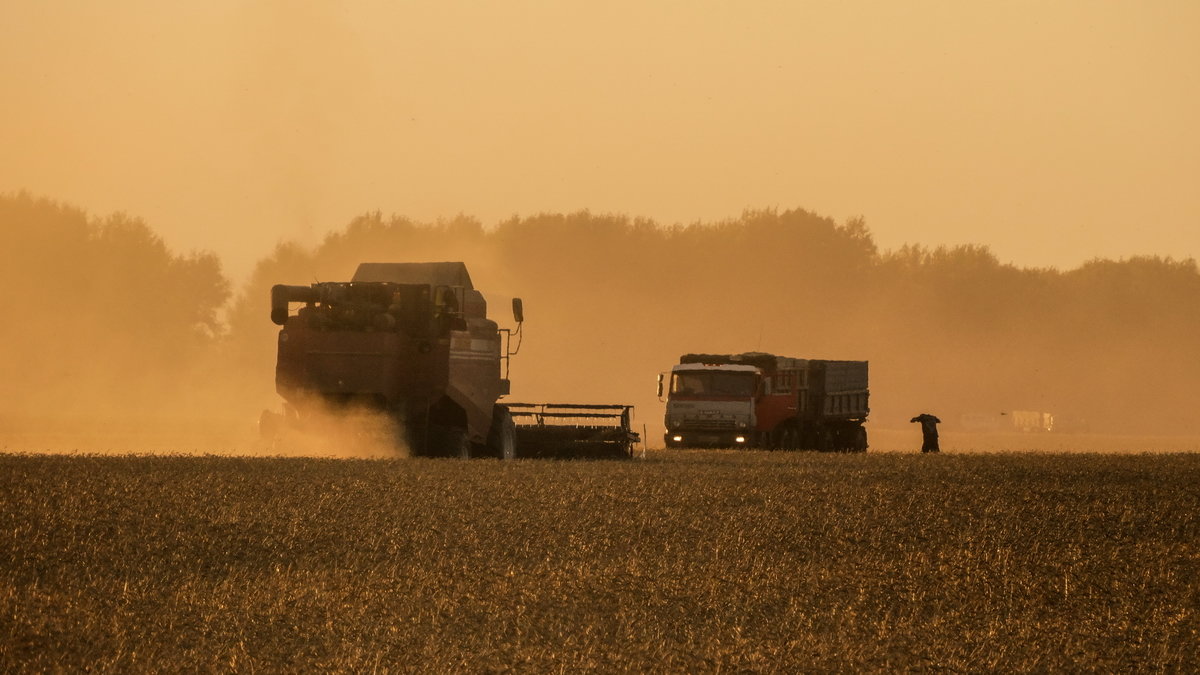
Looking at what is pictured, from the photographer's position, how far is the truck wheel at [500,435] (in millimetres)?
37094

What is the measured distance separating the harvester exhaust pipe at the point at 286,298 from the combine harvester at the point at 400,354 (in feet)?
0.07

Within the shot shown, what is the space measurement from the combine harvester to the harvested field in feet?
10.5

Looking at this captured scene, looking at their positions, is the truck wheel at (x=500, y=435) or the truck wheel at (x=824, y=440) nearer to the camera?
the truck wheel at (x=500, y=435)

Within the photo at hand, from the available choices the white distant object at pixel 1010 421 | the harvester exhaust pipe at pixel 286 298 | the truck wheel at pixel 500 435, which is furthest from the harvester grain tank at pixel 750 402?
the white distant object at pixel 1010 421

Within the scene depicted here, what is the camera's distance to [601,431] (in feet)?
130

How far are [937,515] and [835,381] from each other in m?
30.7

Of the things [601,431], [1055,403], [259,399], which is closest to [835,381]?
[601,431]

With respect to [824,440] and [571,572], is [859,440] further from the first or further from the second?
[571,572]

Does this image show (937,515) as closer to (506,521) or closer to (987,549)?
(987,549)

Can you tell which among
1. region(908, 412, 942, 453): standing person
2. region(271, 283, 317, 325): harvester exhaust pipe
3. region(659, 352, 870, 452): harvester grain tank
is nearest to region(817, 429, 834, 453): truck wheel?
region(659, 352, 870, 452): harvester grain tank

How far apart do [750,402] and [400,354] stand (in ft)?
59.5

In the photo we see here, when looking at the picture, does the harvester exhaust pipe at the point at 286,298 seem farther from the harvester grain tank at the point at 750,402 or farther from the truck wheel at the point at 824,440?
the truck wheel at the point at 824,440

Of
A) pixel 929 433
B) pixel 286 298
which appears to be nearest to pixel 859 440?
pixel 929 433

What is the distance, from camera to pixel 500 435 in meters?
37.1
